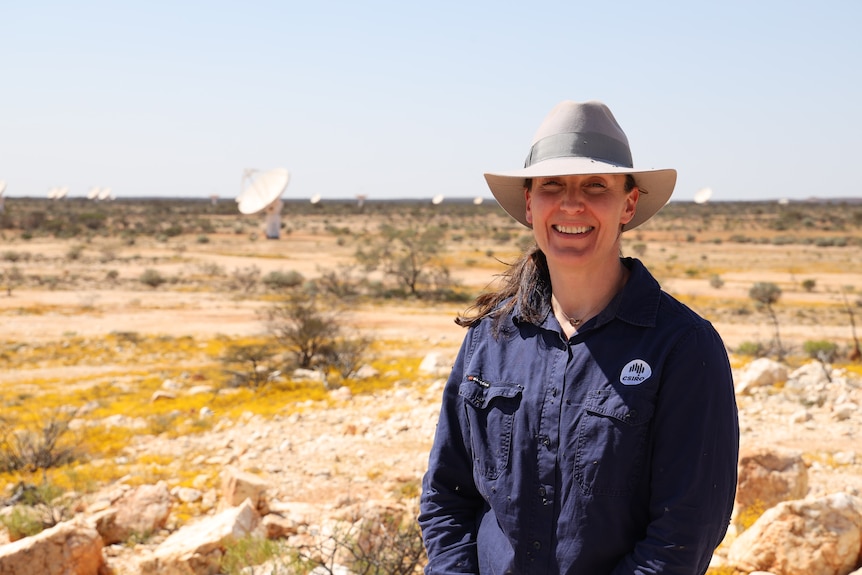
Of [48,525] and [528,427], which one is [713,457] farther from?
[48,525]

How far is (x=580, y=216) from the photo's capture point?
77.7 inches

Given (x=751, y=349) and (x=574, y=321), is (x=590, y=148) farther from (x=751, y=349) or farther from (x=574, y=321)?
(x=751, y=349)

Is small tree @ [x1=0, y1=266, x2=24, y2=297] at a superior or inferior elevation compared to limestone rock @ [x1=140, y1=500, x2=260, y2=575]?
inferior

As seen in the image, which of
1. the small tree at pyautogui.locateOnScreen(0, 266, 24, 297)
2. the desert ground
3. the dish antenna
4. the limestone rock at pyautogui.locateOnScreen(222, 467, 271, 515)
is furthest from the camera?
the dish antenna

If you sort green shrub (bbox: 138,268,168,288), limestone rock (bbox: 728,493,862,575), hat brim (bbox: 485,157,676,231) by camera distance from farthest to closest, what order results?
1. green shrub (bbox: 138,268,168,288)
2. limestone rock (bbox: 728,493,862,575)
3. hat brim (bbox: 485,157,676,231)

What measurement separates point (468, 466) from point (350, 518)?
313 cm

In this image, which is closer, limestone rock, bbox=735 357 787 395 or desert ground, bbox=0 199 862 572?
desert ground, bbox=0 199 862 572

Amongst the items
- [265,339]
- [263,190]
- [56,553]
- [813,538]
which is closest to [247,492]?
[56,553]

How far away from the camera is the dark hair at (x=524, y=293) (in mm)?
2154

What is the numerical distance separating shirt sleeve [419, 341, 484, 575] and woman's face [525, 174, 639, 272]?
46 cm

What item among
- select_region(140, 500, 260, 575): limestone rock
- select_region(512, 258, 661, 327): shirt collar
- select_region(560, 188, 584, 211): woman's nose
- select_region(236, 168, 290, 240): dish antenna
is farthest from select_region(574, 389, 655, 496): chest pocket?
select_region(236, 168, 290, 240): dish antenna

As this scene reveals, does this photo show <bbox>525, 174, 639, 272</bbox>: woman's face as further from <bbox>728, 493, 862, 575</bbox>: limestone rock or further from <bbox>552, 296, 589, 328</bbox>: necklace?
<bbox>728, 493, 862, 575</bbox>: limestone rock

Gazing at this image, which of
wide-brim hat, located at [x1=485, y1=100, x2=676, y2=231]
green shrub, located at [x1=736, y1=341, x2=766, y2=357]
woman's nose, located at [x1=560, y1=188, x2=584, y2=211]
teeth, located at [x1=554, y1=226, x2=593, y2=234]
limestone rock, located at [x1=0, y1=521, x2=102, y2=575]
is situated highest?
wide-brim hat, located at [x1=485, y1=100, x2=676, y2=231]

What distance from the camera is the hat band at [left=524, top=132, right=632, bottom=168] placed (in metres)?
2.00
